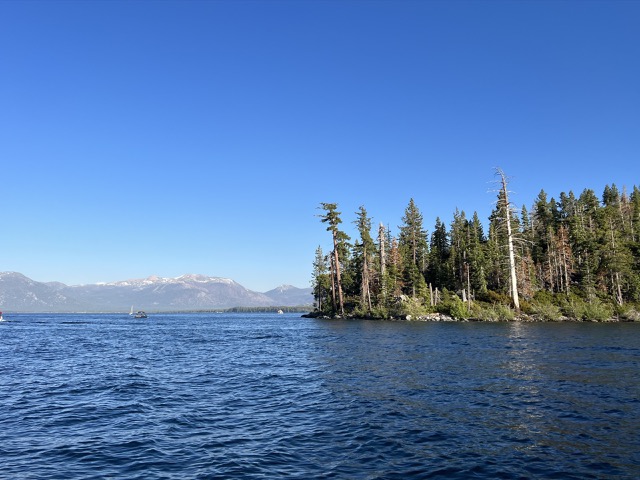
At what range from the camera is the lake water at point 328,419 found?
11125 mm

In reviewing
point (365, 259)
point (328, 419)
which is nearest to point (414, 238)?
point (365, 259)

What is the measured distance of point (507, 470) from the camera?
10.6m

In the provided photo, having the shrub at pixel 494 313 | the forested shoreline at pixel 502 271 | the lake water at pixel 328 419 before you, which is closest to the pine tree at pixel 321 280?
the forested shoreline at pixel 502 271

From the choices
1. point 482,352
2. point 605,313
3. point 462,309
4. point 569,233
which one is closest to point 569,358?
point 482,352

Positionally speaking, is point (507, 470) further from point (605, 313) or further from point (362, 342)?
point (605, 313)

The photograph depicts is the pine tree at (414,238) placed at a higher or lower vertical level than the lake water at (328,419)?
higher

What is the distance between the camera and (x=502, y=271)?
A: 101 meters

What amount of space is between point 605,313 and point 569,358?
59.5 meters

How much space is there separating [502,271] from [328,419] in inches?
3790

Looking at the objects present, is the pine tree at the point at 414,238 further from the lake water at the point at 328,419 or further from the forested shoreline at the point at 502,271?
the lake water at the point at 328,419

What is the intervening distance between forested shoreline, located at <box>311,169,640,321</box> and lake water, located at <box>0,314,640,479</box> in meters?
51.9

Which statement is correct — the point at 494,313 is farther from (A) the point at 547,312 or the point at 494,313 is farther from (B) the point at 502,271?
(B) the point at 502,271

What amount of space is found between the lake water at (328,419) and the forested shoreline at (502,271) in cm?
5192

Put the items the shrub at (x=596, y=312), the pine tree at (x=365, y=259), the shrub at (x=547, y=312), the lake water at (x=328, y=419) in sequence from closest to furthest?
the lake water at (x=328, y=419)
the shrub at (x=596, y=312)
the shrub at (x=547, y=312)
the pine tree at (x=365, y=259)
